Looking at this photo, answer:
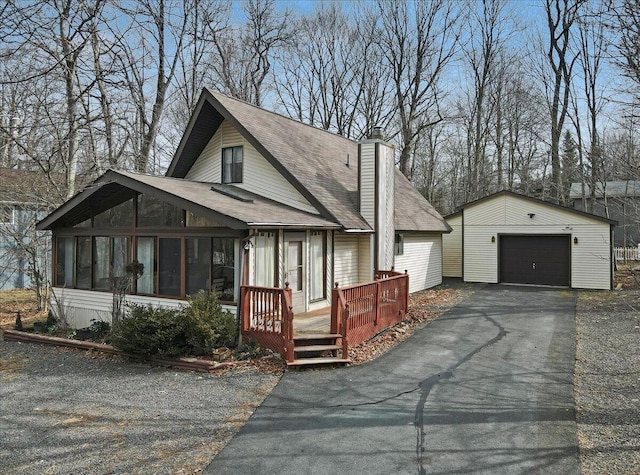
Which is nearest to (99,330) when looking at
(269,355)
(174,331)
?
(174,331)

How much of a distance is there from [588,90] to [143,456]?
94.2ft

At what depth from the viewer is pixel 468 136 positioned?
3594 cm

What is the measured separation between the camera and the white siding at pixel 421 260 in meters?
17.6

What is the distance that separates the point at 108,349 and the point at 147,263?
7.54 feet

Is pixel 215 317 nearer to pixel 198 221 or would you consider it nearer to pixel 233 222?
pixel 233 222

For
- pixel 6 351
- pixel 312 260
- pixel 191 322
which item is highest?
pixel 312 260

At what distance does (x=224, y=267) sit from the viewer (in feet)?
33.2

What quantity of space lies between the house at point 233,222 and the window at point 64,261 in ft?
0.13

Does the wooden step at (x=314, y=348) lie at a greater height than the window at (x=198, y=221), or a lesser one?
lesser

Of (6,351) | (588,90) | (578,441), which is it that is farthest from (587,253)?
(6,351)

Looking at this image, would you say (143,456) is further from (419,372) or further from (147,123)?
(147,123)

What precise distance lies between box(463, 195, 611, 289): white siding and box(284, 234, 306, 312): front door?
36.3 ft

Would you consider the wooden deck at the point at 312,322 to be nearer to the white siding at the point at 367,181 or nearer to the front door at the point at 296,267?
the front door at the point at 296,267

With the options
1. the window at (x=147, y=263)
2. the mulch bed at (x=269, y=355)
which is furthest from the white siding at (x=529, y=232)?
the window at (x=147, y=263)
